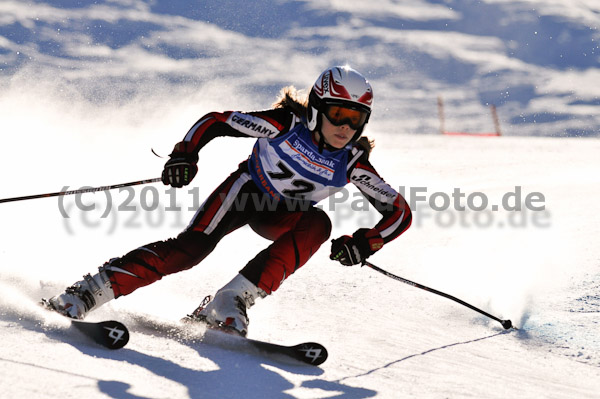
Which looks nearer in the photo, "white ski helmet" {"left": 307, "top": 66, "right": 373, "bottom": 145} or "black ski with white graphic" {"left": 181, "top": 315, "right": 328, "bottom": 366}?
"black ski with white graphic" {"left": 181, "top": 315, "right": 328, "bottom": 366}

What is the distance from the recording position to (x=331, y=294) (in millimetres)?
4945

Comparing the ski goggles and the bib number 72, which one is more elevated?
the ski goggles

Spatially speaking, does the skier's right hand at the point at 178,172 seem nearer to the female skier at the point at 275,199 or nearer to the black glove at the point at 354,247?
the female skier at the point at 275,199

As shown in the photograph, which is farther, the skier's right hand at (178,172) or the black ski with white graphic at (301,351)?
the skier's right hand at (178,172)

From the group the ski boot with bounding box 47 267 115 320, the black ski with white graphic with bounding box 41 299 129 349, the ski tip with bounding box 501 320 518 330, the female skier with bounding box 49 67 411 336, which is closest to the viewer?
the black ski with white graphic with bounding box 41 299 129 349

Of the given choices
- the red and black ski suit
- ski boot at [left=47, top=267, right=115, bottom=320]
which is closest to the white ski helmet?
the red and black ski suit

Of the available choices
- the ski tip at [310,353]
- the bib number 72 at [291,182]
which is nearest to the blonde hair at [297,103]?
the bib number 72 at [291,182]

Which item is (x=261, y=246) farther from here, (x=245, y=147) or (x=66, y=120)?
(x=66, y=120)

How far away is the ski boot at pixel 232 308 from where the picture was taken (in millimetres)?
3330

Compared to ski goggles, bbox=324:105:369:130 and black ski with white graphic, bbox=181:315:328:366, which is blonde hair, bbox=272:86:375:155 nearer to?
ski goggles, bbox=324:105:369:130

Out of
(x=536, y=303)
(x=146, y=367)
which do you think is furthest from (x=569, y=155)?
(x=146, y=367)

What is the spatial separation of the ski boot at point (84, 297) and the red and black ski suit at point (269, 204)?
0.05m

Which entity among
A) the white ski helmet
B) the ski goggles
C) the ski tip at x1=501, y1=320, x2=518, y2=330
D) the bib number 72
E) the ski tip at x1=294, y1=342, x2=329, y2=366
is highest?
the white ski helmet

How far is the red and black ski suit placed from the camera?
355 cm
